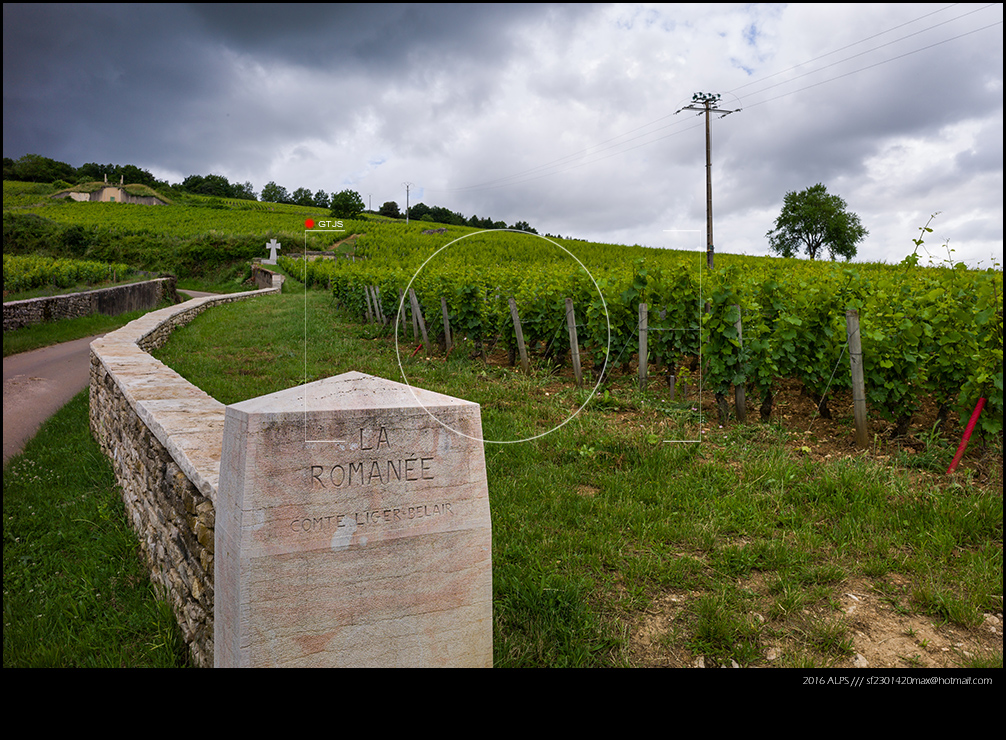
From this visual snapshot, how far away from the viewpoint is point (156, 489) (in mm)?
4176

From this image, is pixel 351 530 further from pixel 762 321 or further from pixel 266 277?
pixel 266 277

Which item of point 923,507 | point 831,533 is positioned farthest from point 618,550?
point 923,507

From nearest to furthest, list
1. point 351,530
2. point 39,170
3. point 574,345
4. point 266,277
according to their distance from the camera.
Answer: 1. point 351,530
2. point 574,345
3. point 266,277
4. point 39,170

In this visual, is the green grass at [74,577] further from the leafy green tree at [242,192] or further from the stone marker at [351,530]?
the leafy green tree at [242,192]

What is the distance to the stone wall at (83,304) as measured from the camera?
576 inches

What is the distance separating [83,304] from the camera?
58.5ft

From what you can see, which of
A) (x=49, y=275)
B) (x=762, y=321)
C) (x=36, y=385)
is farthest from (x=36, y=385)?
(x=49, y=275)

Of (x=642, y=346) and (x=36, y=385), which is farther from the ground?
(x=642, y=346)

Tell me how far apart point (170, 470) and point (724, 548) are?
12.4ft

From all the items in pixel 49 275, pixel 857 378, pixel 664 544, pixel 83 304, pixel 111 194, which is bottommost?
pixel 664 544

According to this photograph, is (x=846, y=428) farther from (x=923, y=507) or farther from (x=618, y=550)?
(x=618, y=550)

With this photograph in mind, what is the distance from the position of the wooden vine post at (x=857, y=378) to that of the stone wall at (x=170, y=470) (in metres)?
5.73

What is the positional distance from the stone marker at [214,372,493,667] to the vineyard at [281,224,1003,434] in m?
1.20

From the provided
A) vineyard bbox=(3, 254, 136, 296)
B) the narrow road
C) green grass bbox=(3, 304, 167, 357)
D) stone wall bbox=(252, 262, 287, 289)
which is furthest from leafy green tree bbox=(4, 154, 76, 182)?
the narrow road
